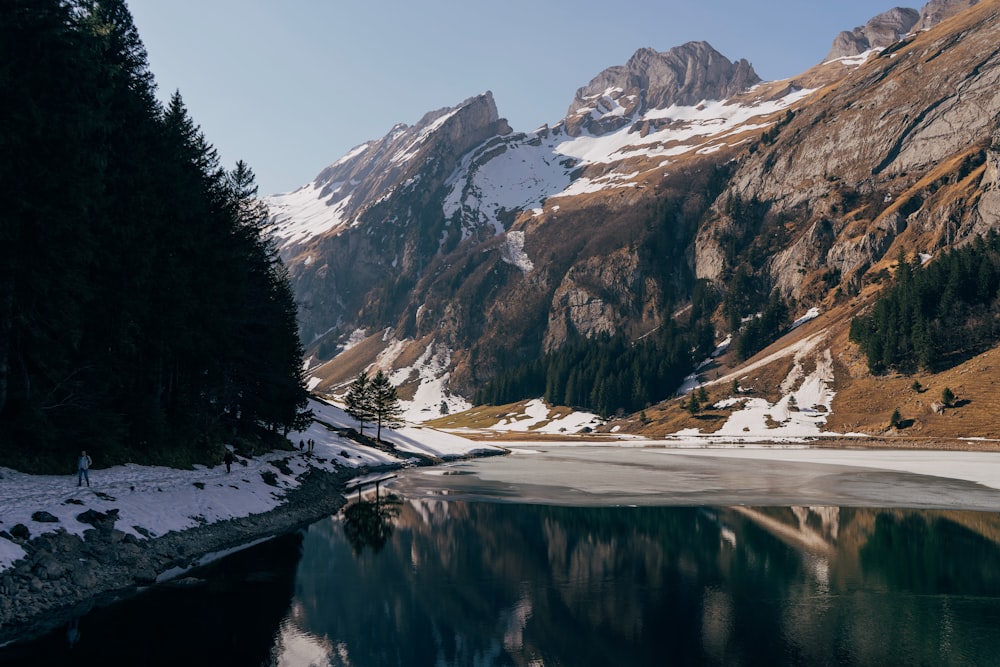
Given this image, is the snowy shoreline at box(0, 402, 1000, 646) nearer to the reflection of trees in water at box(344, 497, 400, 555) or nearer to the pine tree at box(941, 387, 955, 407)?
the reflection of trees in water at box(344, 497, 400, 555)

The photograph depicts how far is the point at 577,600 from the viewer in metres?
27.9

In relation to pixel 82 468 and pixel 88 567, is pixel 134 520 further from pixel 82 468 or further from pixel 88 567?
pixel 88 567

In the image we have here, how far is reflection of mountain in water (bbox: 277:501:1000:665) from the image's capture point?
2228 centimetres

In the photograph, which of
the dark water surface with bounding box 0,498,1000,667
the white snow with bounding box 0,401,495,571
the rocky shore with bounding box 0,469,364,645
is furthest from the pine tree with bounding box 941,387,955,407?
the rocky shore with bounding box 0,469,364,645

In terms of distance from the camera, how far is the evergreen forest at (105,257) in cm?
3192

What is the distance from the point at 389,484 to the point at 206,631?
4981 centimetres

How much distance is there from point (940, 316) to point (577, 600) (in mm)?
149278

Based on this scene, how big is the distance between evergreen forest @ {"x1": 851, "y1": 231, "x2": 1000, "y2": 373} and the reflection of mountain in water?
10986 cm

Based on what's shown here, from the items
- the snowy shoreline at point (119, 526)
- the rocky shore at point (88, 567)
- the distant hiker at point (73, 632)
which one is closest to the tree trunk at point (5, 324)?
the snowy shoreline at point (119, 526)

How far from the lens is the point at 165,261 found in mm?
43062

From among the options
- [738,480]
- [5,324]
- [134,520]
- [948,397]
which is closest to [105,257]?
[5,324]

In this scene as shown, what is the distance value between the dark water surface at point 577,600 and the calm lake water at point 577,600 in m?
0.10

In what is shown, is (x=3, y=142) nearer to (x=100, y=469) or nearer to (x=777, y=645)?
(x=100, y=469)

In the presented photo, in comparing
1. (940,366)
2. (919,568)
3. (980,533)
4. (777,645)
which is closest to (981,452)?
(940,366)
